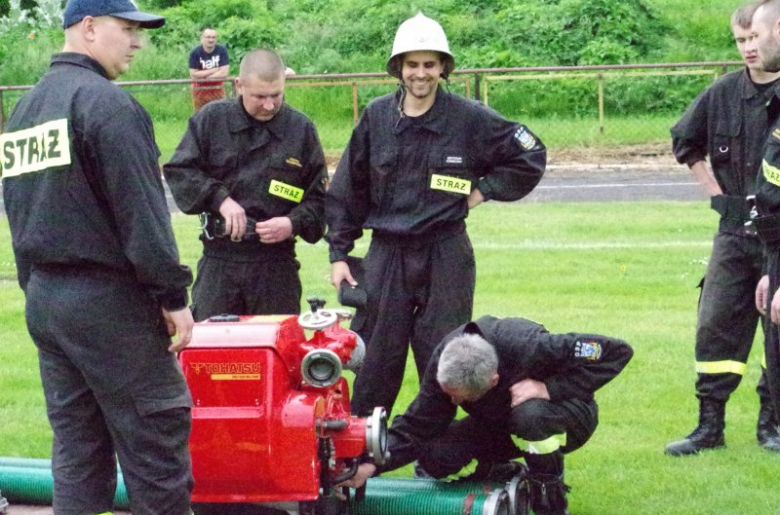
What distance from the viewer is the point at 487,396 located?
5758 mm

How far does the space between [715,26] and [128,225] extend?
25.4 metres

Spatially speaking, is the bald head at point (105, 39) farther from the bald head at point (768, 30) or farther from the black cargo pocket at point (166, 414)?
the bald head at point (768, 30)

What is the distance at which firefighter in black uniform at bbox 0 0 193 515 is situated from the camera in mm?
4434

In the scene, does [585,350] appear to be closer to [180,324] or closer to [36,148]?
[180,324]

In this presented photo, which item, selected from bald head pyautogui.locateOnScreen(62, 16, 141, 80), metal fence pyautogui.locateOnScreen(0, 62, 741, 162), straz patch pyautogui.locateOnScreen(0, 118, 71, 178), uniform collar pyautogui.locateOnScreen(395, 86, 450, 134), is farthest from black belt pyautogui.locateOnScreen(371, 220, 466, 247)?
metal fence pyautogui.locateOnScreen(0, 62, 741, 162)

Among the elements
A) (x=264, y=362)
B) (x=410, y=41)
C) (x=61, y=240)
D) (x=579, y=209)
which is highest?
(x=410, y=41)

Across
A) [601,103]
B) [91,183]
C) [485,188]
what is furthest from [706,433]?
[601,103]

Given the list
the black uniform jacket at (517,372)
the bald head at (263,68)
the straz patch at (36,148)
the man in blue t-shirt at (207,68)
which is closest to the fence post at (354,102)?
the man in blue t-shirt at (207,68)

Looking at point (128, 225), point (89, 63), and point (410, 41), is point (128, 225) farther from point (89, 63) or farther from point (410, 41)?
point (410, 41)

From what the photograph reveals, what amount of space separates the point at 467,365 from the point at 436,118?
4.53ft

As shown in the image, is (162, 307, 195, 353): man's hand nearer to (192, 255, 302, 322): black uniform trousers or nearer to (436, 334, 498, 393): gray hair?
(436, 334, 498, 393): gray hair

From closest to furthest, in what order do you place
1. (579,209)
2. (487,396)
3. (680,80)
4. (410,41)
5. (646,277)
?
(487,396)
(410,41)
(646,277)
(579,209)
(680,80)

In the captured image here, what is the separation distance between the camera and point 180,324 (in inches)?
180

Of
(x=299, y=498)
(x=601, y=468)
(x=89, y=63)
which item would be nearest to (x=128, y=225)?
(x=89, y=63)
